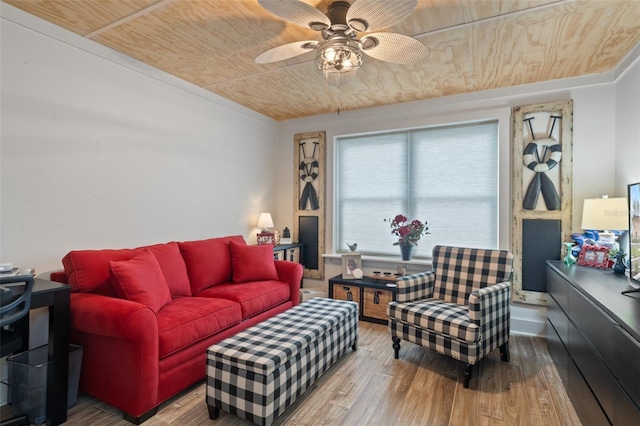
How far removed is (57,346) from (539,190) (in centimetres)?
417

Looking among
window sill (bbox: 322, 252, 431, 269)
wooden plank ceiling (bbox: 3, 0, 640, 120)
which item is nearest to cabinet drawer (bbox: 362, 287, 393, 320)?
window sill (bbox: 322, 252, 431, 269)

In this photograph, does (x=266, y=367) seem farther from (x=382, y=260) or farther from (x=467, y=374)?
(x=382, y=260)

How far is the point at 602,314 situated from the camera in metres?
1.61

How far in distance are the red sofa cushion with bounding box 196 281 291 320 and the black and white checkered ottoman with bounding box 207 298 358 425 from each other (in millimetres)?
512

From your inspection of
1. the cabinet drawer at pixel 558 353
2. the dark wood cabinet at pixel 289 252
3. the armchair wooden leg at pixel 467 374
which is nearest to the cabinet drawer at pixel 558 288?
the cabinet drawer at pixel 558 353

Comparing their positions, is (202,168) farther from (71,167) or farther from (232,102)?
(71,167)

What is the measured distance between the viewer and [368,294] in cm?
377

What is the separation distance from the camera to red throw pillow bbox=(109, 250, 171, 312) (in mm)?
2201

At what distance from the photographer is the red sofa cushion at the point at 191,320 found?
212 centimetres

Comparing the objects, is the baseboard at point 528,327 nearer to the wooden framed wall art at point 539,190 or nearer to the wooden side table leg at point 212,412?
the wooden framed wall art at point 539,190

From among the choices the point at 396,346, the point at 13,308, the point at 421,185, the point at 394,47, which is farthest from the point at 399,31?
the point at 13,308

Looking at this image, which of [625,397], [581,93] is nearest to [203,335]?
[625,397]

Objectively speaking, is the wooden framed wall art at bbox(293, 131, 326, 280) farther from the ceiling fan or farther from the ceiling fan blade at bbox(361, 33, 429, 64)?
the ceiling fan blade at bbox(361, 33, 429, 64)

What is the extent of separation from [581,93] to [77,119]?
4.50 m
